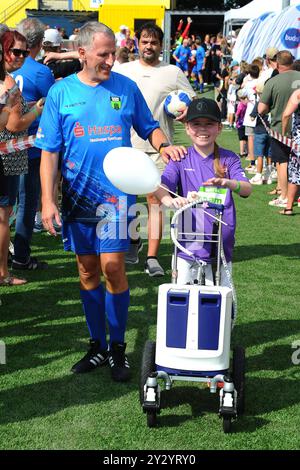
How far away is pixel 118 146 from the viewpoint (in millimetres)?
4363

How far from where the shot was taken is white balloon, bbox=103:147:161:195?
3.83 metres

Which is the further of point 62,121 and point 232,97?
point 232,97

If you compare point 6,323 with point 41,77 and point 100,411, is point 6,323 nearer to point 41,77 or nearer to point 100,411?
point 100,411

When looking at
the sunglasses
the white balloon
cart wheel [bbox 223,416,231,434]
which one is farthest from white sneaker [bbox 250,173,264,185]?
cart wheel [bbox 223,416,231,434]

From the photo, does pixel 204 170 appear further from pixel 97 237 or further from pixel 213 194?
pixel 97 237

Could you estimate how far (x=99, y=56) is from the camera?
4.26m

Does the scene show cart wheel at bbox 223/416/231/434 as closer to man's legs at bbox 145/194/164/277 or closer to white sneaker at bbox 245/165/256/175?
man's legs at bbox 145/194/164/277

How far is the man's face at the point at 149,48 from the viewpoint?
22.1 ft

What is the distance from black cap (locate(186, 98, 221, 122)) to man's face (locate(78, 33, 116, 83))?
21.7 inches

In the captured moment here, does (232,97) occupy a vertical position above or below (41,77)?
below

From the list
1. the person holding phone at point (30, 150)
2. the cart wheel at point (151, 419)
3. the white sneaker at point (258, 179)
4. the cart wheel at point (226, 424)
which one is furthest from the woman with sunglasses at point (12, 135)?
the white sneaker at point (258, 179)
